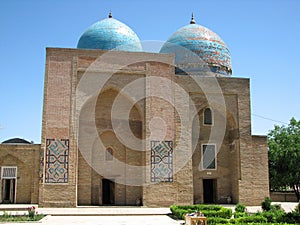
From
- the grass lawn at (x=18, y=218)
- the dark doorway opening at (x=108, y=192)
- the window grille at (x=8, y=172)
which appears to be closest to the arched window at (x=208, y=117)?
the dark doorway opening at (x=108, y=192)

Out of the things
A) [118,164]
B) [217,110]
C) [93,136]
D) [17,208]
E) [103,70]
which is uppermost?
[103,70]

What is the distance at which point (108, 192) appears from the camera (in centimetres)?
2020

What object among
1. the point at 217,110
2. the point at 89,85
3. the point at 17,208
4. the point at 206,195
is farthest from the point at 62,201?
the point at 217,110

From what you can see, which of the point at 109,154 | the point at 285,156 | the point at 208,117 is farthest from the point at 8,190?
the point at 285,156

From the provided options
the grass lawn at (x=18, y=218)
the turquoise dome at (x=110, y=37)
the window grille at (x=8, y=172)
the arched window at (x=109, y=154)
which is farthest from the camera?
the turquoise dome at (x=110, y=37)

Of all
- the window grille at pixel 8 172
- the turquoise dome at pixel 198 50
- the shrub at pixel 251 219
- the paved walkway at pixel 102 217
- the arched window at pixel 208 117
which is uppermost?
the turquoise dome at pixel 198 50

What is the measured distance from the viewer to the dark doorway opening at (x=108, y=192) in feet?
65.7

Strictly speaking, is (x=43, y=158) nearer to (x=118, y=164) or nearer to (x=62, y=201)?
(x=62, y=201)

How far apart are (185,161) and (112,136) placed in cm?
388

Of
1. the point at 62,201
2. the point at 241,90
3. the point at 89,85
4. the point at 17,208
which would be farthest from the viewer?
the point at 241,90

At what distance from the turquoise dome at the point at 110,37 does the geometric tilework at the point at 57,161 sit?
5978mm

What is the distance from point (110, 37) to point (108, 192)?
8225 mm

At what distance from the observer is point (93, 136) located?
19.8 m

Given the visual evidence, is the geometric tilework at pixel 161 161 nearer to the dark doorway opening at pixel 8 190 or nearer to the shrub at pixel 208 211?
the shrub at pixel 208 211
